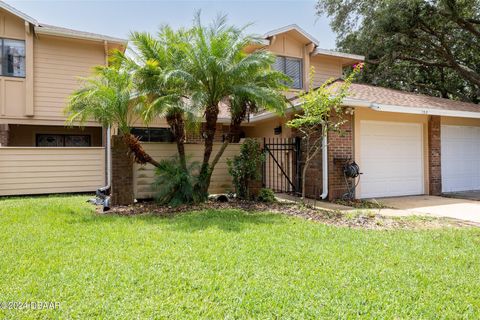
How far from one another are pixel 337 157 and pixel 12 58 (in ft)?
39.6

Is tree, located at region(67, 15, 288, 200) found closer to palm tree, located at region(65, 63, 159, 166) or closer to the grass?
palm tree, located at region(65, 63, 159, 166)

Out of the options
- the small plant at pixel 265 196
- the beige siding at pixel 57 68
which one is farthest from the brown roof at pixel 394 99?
the beige siding at pixel 57 68

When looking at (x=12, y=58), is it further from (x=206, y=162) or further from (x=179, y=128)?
(x=206, y=162)

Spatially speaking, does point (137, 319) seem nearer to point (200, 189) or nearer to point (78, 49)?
point (200, 189)

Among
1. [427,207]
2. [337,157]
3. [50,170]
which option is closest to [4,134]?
[50,170]

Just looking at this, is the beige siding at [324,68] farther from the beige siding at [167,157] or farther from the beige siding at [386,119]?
the beige siding at [167,157]

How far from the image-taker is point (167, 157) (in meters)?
9.63

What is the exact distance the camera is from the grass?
9.64 ft

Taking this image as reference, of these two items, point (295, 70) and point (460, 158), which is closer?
point (460, 158)

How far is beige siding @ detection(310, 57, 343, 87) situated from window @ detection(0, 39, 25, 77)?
1179 cm

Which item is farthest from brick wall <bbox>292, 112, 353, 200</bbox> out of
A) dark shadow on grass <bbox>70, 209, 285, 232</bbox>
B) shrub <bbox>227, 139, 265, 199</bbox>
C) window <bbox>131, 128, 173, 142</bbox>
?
window <bbox>131, 128, 173, 142</bbox>

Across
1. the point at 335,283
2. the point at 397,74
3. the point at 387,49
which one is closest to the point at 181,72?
the point at 335,283

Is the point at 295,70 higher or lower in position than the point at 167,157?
higher

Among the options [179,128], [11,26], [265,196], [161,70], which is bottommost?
[265,196]
